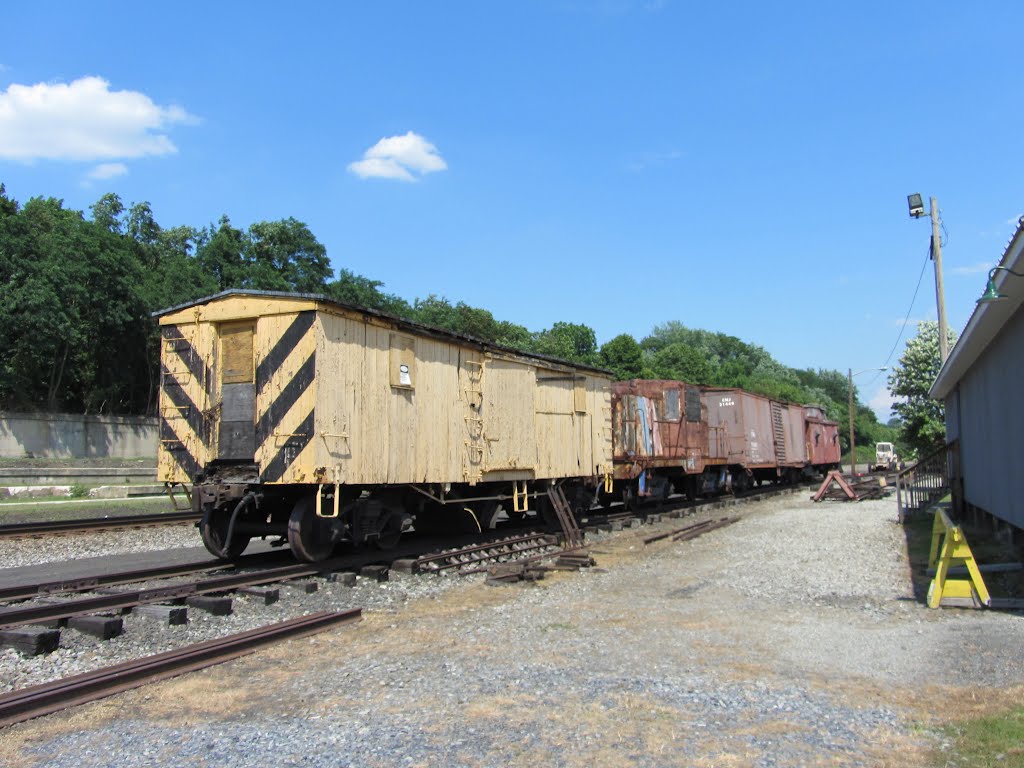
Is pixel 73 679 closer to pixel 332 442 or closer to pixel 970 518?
pixel 332 442

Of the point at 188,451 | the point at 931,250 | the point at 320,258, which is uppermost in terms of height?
the point at 320,258

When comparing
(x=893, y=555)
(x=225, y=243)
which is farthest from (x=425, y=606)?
(x=225, y=243)

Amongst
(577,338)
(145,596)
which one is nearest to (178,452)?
(145,596)

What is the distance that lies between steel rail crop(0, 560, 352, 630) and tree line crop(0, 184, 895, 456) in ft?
62.0

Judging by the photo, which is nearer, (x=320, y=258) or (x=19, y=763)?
(x=19, y=763)

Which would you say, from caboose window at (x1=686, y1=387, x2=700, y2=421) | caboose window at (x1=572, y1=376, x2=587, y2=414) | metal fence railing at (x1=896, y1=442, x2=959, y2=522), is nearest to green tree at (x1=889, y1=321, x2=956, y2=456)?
metal fence railing at (x1=896, y1=442, x2=959, y2=522)

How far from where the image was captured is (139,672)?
5.34 m

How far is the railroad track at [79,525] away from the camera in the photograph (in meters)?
13.2

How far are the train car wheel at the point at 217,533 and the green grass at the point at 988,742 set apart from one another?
27.6 feet

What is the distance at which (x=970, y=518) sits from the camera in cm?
1507

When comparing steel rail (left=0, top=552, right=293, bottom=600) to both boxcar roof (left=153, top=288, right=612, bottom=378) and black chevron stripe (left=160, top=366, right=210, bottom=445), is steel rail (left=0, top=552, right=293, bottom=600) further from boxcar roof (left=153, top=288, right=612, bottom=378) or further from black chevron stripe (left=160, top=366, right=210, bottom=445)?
boxcar roof (left=153, top=288, right=612, bottom=378)

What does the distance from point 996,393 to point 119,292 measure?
4495 centimetres

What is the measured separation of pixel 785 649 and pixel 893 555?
6.63 meters

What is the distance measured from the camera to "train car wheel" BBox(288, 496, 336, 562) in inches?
363
